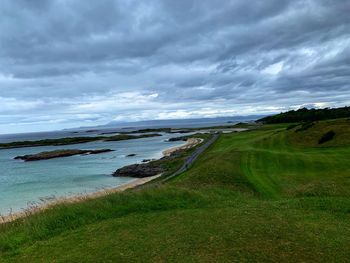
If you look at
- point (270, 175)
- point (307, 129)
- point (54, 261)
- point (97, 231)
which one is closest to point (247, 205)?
point (97, 231)

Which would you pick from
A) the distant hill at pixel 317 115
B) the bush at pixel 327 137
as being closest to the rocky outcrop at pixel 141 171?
the bush at pixel 327 137

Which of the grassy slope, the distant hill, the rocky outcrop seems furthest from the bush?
the distant hill

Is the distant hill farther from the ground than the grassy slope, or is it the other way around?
the distant hill

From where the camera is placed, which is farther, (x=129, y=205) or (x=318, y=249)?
(x=129, y=205)

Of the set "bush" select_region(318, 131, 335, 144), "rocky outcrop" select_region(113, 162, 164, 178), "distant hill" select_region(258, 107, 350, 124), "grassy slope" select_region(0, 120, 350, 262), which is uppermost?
"distant hill" select_region(258, 107, 350, 124)

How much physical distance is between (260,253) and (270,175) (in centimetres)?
1710

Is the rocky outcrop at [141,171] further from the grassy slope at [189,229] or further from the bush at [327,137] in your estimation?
the grassy slope at [189,229]

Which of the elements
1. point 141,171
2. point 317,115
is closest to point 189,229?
point 141,171

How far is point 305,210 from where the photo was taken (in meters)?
12.8

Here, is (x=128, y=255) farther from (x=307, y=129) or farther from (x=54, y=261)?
(x=307, y=129)

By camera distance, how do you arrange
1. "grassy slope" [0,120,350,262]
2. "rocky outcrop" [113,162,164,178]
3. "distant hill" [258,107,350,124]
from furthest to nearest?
"distant hill" [258,107,350,124] → "rocky outcrop" [113,162,164,178] → "grassy slope" [0,120,350,262]

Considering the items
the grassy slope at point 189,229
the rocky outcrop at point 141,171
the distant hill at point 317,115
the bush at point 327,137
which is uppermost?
the distant hill at point 317,115

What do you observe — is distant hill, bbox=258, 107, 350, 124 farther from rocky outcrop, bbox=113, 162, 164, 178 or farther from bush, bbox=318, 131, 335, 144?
rocky outcrop, bbox=113, 162, 164, 178

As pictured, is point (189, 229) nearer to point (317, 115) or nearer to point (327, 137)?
point (327, 137)
